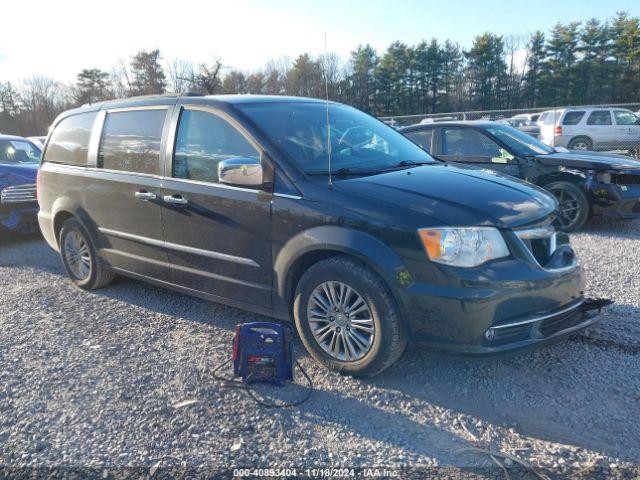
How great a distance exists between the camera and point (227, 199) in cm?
371

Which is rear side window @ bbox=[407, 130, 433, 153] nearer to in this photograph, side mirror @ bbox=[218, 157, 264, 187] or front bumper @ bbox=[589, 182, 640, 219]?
front bumper @ bbox=[589, 182, 640, 219]

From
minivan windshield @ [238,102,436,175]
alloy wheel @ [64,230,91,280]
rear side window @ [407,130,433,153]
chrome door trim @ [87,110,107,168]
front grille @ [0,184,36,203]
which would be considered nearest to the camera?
minivan windshield @ [238,102,436,175]

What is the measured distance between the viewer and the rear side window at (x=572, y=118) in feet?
60.5

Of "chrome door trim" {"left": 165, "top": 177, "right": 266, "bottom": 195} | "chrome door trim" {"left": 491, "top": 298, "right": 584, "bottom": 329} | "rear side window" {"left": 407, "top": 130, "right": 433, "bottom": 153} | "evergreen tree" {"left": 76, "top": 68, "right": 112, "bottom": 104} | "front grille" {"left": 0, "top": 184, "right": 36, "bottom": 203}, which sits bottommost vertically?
"chrome door trim" {"left": 491, "top": 298, "right": 584, "bottom": 329}

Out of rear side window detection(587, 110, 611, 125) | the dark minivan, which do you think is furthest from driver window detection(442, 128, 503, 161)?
rear side window detection(587, 110, 611, 125)

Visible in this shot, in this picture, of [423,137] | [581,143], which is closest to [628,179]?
[423,137]

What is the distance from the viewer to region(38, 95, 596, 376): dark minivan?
2922 millimetres

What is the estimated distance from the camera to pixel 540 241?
320 centimetres

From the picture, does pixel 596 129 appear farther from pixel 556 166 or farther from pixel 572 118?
pixel 556 166

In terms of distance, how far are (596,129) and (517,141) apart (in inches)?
511

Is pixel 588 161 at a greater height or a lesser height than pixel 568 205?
greater

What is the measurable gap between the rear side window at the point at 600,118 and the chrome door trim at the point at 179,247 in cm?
1816

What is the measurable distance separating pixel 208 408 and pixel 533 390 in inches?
76.7

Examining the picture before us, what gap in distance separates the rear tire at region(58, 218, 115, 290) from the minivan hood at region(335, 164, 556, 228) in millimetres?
2920
